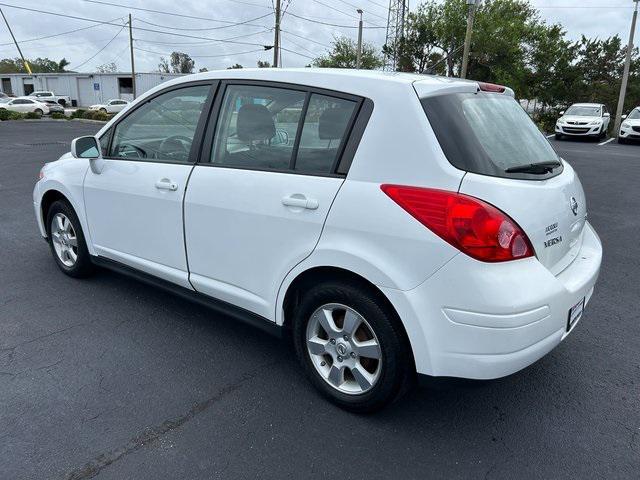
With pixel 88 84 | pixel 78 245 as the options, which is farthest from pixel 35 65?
pixel 78 245

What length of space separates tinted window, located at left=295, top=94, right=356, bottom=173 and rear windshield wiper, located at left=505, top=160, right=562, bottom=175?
2.71ft

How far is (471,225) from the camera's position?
7.13ft

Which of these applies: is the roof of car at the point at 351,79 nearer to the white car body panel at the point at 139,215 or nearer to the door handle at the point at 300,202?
the door handle at the point at 300,202

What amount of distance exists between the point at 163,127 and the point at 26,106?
44914 millimetres

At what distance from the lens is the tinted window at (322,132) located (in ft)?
8.50

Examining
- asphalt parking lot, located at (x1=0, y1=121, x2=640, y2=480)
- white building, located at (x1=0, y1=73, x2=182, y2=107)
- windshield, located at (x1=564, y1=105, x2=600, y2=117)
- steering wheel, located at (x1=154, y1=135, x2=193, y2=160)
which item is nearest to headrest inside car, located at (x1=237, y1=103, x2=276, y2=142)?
steering wheel, located at (x1=154, y1=135, x2=193, y2=160)

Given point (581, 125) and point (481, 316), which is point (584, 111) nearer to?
point (581, 125)

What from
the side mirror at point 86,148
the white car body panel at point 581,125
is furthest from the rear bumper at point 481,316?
the white car body panel at point 581,125

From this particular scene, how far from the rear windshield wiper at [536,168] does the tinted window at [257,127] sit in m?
1.14

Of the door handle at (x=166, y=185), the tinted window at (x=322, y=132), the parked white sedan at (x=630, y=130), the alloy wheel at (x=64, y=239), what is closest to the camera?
the tinted window at (x=322, y=132)

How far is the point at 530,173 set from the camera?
254 centimetres

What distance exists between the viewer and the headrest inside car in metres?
2.96

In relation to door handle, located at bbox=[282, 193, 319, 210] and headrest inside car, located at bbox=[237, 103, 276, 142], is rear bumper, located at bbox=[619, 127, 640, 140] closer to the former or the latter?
headrest inside car, located at bbox=[237, 103, 276, 142]

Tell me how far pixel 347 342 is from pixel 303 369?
0.46 meters
